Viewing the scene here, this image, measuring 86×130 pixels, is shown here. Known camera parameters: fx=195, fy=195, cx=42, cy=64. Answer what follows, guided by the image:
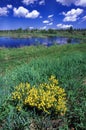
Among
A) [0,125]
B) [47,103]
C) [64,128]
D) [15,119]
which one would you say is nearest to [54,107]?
[47,103]

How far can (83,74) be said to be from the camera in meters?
6.44

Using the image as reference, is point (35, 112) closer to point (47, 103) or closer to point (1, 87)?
point (47, 103)

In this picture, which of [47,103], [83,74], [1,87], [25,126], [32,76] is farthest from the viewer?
[83,74]

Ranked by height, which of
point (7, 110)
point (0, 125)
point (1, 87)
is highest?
point (1, 87)

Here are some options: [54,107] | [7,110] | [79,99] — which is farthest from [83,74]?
[7,110]

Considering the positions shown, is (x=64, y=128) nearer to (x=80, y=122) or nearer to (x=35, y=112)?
(x=80, y=122)

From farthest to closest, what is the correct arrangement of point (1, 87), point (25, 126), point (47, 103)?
point (1, 87), point (47, 103), point (25, 126)

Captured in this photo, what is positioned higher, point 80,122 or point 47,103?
point 47,103

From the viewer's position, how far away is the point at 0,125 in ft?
12.0

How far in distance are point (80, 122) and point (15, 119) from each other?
1.15m

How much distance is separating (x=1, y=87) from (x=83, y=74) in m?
3.15

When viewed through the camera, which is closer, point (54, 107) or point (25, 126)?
point (25, 126)

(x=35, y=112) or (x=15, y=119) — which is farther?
(x=35, y=112)

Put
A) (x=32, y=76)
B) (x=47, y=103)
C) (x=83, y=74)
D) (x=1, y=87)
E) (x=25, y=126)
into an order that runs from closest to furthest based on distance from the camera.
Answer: (x=25, y=126), (x=47, y=103), (x=1, y=87), (x=32, y=76), (x=83, y=74)
